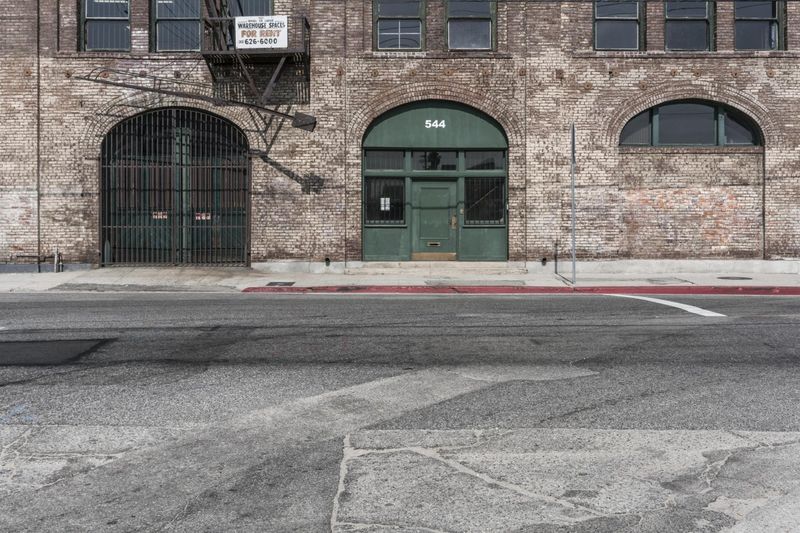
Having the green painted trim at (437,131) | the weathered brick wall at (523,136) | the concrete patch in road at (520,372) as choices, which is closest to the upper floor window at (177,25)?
the weathered brick wall at (523,136)

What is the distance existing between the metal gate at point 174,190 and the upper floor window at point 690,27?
11.5 meters

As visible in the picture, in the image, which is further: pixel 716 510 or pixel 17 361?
pixel 17 361

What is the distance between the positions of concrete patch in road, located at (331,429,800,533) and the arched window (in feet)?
50.8

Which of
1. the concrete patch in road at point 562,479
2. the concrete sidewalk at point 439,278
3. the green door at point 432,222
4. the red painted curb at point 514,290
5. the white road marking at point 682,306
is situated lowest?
the concrete patch in road at point 562,479

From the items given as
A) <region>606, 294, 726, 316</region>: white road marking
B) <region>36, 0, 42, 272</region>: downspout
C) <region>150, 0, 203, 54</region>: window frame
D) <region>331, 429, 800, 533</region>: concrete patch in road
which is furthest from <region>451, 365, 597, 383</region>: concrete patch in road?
<region>36, 0, 42, 272</region>: downspout

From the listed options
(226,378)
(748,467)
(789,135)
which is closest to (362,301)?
(226,378)

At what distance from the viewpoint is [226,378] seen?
680 cm

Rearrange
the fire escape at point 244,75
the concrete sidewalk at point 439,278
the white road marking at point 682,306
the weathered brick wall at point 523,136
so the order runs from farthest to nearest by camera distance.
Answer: the weathered brick wall at point 523,136 → the fire escape at point 244,75 → the concrete sidewalk at point 439,278 → the white road marking at point 682,306

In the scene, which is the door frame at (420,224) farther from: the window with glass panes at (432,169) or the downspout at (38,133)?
the downspout at (38,133)

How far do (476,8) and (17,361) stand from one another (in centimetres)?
1522

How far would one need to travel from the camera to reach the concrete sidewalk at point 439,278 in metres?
16.2

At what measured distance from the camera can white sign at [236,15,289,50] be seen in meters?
18.2

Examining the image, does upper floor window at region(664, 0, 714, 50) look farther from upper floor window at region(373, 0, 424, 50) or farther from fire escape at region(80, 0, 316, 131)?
fire escape at region(80, 0, 316, 131)

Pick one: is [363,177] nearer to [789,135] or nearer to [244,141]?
[244,141]
